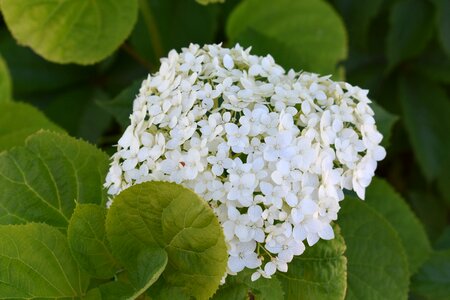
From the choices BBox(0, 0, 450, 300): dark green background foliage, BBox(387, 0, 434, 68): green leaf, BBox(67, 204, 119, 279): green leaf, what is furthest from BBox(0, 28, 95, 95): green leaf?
BBox(67, 204, 119, 279): green leaf

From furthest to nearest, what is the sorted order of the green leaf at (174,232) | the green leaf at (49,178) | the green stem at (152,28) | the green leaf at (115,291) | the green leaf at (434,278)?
the green stem at (152,28) → the green leaf at (434,278) → the green leaf at (49,178) → the green leaf at (115,291) → the green leaf at (174,232)

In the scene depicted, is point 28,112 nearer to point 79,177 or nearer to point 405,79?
point 79,177

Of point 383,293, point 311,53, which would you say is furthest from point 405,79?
point 383,293

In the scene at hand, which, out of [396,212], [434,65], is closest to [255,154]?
[396,212]

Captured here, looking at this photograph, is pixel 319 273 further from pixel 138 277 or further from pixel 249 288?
pixel 138 277

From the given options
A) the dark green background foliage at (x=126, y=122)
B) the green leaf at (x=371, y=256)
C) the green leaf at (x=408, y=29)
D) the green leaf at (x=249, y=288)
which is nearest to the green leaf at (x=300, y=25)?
the dark green background foliage at (x=126, y=122)

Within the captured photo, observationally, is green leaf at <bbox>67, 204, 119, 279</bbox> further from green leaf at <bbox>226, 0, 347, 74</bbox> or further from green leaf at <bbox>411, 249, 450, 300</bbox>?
green leaf at <bbox>226, 0, 347, 74</bbox>

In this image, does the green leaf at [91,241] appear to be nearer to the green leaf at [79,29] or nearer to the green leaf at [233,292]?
the green leaf at [233,292]
